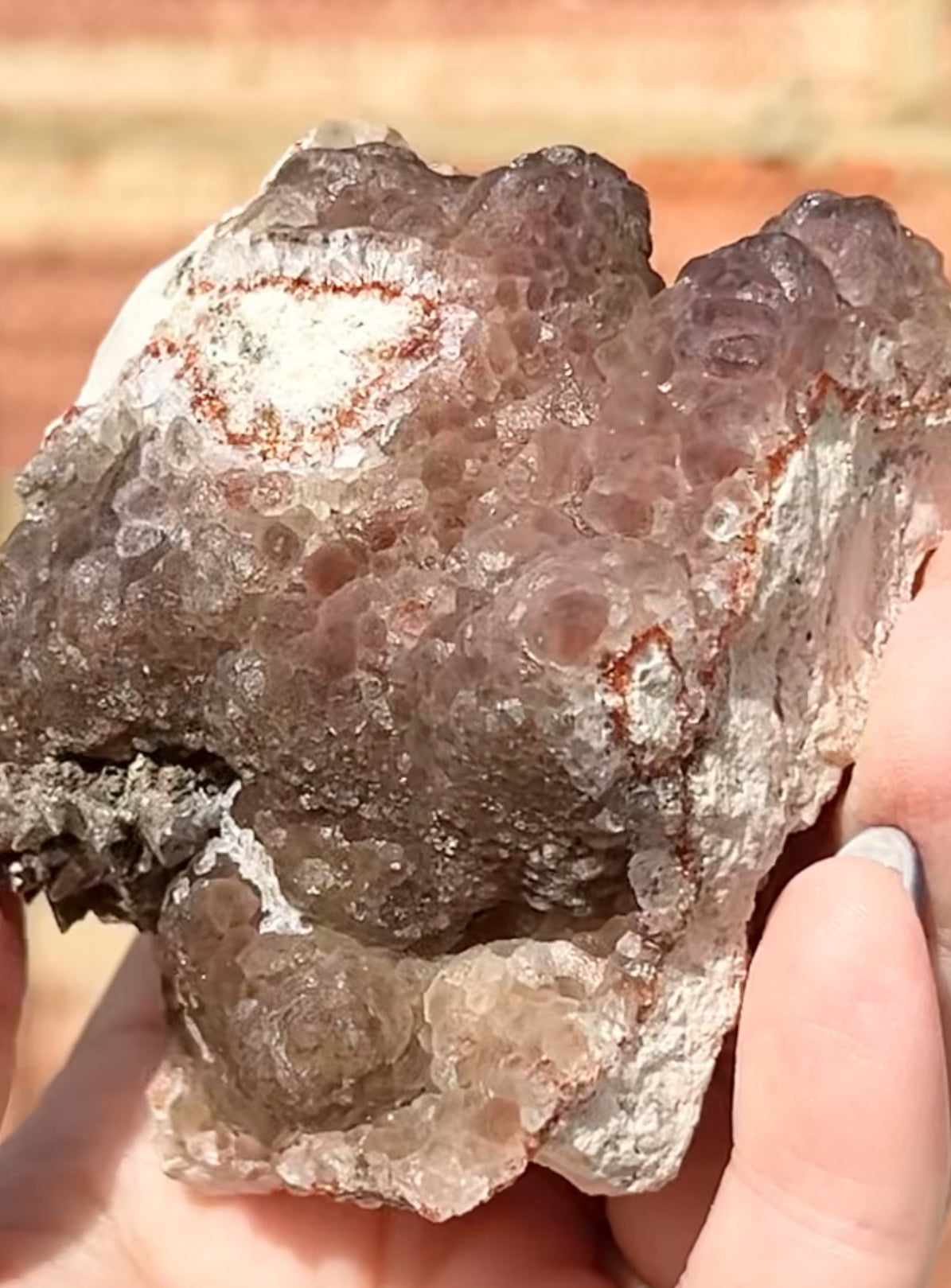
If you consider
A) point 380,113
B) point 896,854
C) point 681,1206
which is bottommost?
point 681,1206

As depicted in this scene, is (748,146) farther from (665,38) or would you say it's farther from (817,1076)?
(817,1076)

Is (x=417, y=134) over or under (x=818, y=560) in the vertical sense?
over

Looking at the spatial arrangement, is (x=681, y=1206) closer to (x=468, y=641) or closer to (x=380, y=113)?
(x=468, y=641)

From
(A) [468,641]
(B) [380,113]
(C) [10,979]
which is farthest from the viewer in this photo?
(B) [380,113]

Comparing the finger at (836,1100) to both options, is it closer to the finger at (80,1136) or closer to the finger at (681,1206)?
the finger at (681,1206)

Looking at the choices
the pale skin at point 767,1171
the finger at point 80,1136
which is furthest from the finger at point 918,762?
the finger at point 80,1136

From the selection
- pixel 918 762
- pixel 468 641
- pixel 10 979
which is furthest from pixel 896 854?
pixel 10 979

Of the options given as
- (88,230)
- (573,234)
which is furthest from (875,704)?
(88,230)
